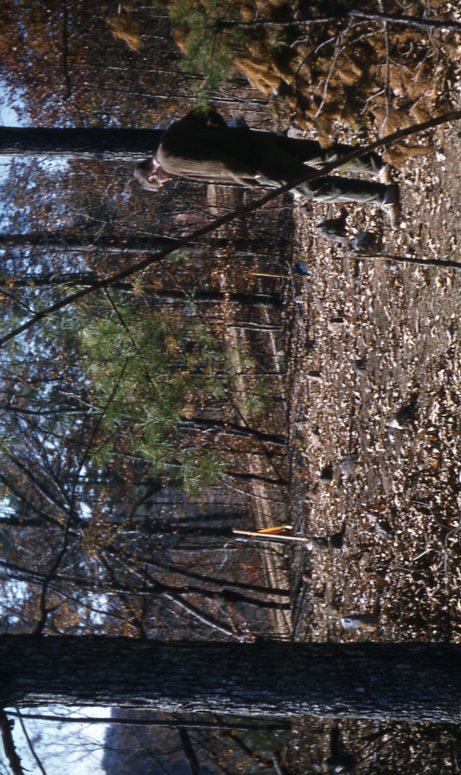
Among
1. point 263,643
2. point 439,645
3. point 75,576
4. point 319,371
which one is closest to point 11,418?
point 75,576

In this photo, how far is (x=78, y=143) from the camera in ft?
20.6

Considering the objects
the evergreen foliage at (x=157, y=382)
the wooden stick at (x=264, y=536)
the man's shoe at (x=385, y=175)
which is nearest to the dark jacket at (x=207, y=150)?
the man's shoe at (x=385, y=175)

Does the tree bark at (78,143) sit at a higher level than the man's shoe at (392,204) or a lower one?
higher

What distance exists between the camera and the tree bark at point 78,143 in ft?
20.0

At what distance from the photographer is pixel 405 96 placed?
4.82 m

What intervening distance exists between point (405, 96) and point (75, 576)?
6.52m

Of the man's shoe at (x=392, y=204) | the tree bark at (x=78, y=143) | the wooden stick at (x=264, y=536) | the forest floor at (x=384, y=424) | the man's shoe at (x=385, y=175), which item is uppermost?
the tree bark at (x=78, y=143)

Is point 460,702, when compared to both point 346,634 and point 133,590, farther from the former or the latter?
point 133,590

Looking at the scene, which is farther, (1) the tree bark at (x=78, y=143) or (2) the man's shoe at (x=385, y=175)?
(1) the tree bark at (x=78, y=143)

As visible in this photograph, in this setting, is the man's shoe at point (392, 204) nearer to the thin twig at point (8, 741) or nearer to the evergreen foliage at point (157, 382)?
the evergreen foliage at point (157, 382)

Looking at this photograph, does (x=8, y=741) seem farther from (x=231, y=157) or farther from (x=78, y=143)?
(x=78, y=143)

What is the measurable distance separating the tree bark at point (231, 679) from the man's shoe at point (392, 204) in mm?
2934

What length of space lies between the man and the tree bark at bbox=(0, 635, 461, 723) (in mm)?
2599

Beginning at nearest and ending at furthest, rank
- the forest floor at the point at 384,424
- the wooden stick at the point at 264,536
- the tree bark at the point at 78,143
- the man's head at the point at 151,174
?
the man's head at the point at 151,174
the forest floor at the point at 384,424
the tree bark at the point at 78,143
the wooden stick at the point at 264,536
